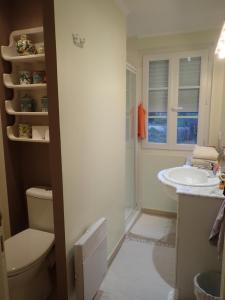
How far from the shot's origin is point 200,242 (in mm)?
1663

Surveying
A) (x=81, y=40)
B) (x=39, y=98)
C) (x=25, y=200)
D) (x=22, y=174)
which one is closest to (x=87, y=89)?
(x=81, y=40)

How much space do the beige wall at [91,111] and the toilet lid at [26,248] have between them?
0.85 feet

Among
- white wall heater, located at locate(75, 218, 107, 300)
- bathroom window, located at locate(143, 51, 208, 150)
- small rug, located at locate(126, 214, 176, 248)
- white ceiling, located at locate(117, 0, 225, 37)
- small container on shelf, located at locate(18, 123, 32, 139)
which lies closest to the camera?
white wall heater, located at locate(75, 218, 107, 300)

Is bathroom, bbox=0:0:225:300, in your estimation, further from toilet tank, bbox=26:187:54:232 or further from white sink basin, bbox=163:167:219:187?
white sink basin, bbox=163:167:219:187

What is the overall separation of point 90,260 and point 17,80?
1.50m

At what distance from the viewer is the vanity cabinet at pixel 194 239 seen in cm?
162

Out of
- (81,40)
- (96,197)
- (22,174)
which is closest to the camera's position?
(81,40)

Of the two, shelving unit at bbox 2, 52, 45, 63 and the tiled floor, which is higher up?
shelving unit at bbox 2, 52, 45, 63

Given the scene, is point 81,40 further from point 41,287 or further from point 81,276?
point 41,287

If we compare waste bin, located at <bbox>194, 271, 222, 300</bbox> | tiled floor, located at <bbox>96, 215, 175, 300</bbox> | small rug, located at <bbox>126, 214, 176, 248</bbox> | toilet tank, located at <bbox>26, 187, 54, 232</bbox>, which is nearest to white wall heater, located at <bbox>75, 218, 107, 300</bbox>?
tiled floor, located at <bbox>96, 215, 175, 300</bbox>

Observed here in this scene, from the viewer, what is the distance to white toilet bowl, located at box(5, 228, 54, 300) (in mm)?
1506

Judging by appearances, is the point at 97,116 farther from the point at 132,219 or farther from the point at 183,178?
the point at 132,219

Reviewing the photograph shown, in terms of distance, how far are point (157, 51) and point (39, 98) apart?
181cm

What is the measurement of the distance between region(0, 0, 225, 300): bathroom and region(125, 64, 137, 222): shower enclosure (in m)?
0.02
